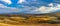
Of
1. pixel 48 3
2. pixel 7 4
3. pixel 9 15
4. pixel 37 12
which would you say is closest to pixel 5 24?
pixel 9 15

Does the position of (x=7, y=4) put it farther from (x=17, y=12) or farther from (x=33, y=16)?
(x=33, y=16)

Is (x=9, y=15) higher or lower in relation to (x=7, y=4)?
lower

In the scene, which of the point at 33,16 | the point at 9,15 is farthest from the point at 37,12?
the point at 9,15

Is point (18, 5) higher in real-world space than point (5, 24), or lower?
higher

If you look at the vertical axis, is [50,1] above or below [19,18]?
above

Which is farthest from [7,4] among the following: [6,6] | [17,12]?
[17,12]

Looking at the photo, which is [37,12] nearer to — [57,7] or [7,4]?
[57,7]

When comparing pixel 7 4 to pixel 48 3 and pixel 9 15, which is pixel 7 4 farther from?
pixel 48 3
